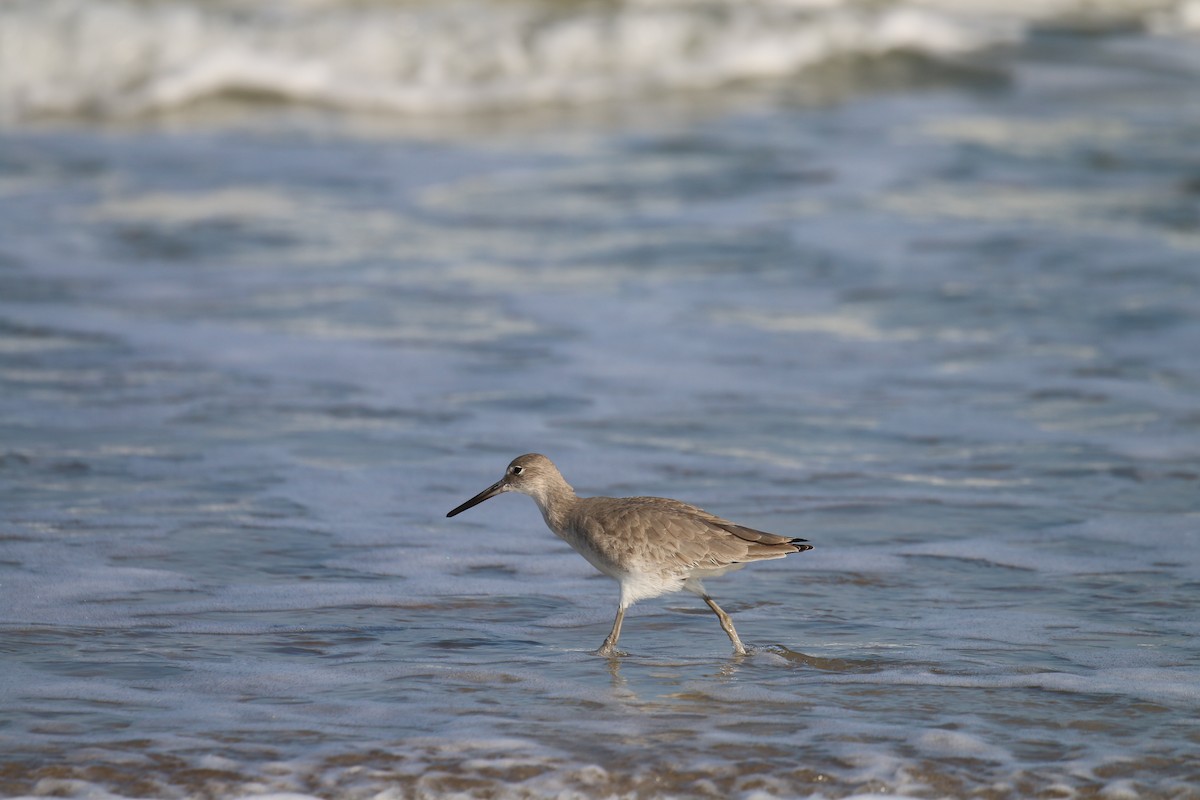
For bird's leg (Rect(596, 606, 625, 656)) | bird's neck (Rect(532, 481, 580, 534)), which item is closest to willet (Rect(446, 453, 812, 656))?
bird's leg (Rect(596, 606, 625, 656))

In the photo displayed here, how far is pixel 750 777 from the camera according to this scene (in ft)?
→ 14.0

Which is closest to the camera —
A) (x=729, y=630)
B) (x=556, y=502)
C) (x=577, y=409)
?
(x=729, y=630)

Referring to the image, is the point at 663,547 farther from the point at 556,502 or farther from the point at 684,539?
the point at 556,502

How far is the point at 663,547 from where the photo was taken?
17.2 ft

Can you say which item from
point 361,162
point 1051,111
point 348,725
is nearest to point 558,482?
point 348,725

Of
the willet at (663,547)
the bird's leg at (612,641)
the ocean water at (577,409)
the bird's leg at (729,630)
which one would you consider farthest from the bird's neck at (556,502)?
the bird's leg at (729,630)

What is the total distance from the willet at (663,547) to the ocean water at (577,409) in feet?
0.71

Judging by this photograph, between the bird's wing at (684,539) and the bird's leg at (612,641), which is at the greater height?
the bird's wing at (684,539)

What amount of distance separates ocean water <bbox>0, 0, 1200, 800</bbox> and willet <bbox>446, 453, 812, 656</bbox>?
0.71 feet

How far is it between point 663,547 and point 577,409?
318 centimetres

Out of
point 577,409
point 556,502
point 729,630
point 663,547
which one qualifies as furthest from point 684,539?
point 577,409

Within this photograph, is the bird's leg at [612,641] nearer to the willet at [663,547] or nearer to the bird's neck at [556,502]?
the willet at [663,547]

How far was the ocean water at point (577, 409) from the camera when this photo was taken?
458 cm

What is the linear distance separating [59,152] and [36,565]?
33.9ft
